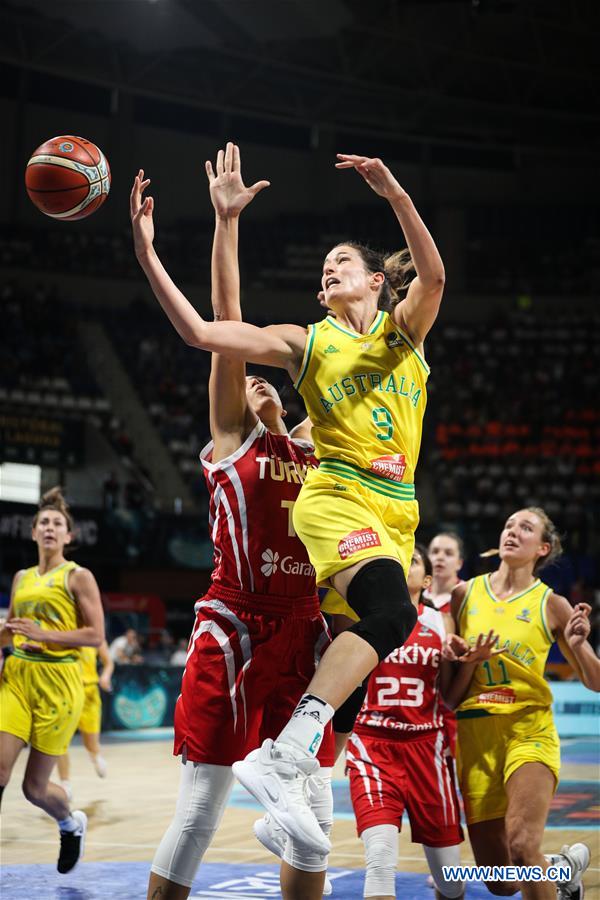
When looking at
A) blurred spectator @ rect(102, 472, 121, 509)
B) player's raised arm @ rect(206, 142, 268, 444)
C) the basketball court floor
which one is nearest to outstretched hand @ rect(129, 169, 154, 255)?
player's raised arm @ rect(206, 142, 268, 444)

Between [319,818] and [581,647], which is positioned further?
[581,647]

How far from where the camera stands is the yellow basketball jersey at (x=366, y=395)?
3.90m

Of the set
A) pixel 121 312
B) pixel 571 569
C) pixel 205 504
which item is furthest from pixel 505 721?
pixel 121 312

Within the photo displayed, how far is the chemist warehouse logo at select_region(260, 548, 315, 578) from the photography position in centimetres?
403

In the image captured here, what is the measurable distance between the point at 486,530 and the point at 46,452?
886 cm

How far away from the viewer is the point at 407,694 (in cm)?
545

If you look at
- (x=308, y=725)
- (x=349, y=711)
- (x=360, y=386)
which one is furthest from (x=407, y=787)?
(x=360, y=386)

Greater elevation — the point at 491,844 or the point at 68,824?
the point at 491,844

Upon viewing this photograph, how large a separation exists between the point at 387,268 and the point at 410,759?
7.84 feet

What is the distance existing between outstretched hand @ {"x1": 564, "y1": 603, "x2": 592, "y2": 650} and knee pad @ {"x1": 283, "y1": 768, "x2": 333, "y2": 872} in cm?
180

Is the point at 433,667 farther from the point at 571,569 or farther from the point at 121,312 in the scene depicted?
the point at 121,312

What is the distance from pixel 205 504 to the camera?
22469 mm

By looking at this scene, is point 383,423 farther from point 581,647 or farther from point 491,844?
point 491,844

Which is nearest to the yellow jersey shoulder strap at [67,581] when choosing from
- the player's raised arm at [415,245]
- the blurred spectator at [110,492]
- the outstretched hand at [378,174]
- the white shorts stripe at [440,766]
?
the white shorts stripe at [440,766]
